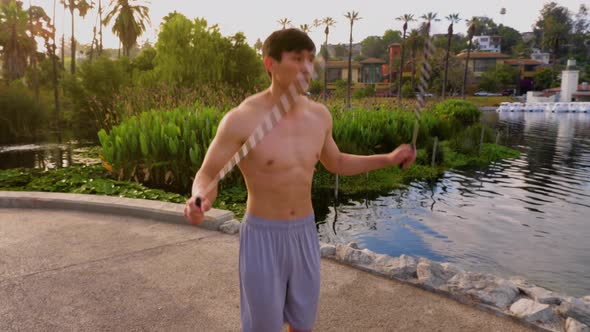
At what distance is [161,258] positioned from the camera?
4.20 metres

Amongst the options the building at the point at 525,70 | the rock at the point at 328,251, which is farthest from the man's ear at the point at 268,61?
the building at the point at 525,70

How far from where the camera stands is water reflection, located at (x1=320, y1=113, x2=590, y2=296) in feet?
20.4

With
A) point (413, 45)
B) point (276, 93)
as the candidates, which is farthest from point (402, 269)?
point (413, 45)

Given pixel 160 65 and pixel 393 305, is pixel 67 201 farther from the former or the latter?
pixel 160 65

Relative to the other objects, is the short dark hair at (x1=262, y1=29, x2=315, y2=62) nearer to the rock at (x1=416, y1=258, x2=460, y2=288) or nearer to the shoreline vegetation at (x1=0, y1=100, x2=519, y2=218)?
the rock at (x1=416, y1=258, x2=460, y2=288)

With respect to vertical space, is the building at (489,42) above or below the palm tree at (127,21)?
above

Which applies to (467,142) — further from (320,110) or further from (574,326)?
(320,110)

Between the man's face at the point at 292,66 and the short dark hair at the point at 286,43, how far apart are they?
0.05 ft

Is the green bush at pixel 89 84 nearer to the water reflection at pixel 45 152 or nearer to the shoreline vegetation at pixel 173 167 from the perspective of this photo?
the water reflection at pixel 45 152

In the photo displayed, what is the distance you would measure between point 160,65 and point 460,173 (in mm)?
21120

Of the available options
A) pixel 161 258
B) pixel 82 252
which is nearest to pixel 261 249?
pixel 161 258

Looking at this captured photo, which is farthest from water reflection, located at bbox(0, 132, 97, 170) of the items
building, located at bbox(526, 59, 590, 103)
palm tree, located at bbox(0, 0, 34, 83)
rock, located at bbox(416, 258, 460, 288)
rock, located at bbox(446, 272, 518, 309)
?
building, located at bbox(526, 59, 590, 103)

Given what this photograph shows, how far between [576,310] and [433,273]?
104 cm

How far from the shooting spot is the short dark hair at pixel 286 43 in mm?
1841
